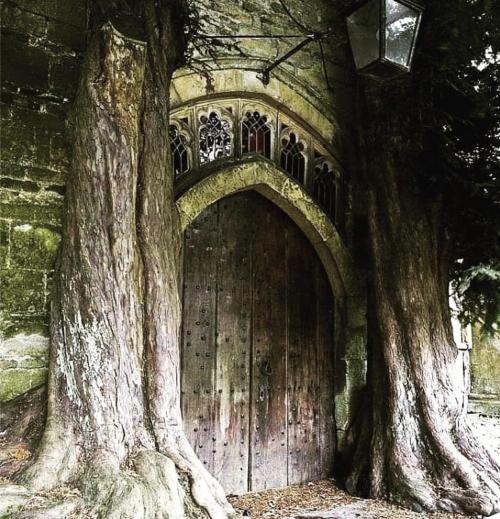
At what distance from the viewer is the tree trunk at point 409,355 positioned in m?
4.21

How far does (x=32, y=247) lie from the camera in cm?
344

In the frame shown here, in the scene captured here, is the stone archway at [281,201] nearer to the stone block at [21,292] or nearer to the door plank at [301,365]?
the door plank at [301,365]

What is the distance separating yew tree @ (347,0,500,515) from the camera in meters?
4.30

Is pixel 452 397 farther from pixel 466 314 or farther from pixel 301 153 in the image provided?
pixel 301 153

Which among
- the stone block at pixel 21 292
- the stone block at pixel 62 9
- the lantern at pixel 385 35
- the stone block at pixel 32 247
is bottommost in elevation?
the stone block at pixel 21 292

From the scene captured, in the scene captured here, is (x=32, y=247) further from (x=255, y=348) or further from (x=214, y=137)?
(x=255, y=348)

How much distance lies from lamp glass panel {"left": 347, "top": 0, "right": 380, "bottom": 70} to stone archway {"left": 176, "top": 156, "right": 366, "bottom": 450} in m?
1.17

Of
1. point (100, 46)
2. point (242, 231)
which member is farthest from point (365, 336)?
point (100, 46)

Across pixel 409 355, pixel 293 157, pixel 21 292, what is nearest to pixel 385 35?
pixel 293 157

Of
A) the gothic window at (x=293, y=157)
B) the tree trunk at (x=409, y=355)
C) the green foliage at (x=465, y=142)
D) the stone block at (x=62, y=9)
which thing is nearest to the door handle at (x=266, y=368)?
the tree trunk at (x=409, y=355)

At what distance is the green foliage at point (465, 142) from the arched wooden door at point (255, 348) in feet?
3.75

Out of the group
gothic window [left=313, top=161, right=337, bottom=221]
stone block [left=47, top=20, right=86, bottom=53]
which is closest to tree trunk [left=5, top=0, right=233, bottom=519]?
stone block [left=47, top=20, right=86, bottom=53]

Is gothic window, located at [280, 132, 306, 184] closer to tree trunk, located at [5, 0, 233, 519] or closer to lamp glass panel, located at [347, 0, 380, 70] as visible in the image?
lamp glass panel, located at [347, 0, 380, 70]

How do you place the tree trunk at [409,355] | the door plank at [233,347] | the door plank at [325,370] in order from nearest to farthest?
1. the tree trunk at [409,355]
2. the door plank at [233,347]
3. the door plank at [325,370]
